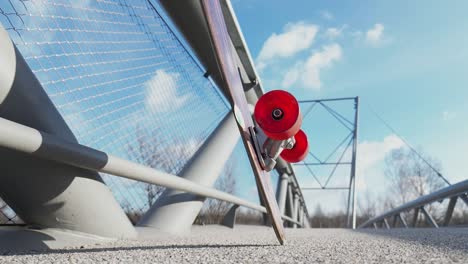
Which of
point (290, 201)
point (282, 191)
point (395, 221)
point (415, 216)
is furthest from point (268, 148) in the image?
point (290, 201)

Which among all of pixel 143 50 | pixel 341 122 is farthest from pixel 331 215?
pixel 143 50

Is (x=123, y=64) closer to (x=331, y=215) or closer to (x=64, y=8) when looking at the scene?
(x=64, y=8)

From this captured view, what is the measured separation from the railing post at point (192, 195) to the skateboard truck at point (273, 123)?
3.21ft

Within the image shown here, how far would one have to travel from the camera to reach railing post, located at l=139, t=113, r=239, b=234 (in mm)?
2678

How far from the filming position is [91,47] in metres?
2.37

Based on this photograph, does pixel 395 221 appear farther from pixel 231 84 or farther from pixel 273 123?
pixel 231 84

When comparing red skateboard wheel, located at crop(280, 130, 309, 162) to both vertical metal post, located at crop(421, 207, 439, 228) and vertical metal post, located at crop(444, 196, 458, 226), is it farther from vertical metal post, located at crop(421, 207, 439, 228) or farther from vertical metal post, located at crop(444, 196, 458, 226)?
vertical metal post, located at crop(421, 207, 439, 228)

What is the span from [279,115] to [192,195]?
48.5 inches

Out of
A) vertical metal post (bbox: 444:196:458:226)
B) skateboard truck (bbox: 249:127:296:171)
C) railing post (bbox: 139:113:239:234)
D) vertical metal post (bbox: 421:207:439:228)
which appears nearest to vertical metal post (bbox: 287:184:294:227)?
vertical metal post (bbox: 421:207:439:228)

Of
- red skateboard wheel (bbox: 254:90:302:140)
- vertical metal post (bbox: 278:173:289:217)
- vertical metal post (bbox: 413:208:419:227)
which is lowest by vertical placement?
vertical metal post (bbox: 413:208:419:227)

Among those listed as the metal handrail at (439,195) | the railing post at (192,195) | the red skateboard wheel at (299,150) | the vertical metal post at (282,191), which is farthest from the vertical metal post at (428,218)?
the vertical metal post at (282,191)

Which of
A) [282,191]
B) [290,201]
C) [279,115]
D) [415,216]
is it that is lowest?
[415,216]

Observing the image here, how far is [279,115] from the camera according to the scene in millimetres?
2010

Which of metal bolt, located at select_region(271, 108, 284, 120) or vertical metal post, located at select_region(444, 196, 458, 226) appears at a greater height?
metal bolt, located at select_region(271, 108, 284, 120)
